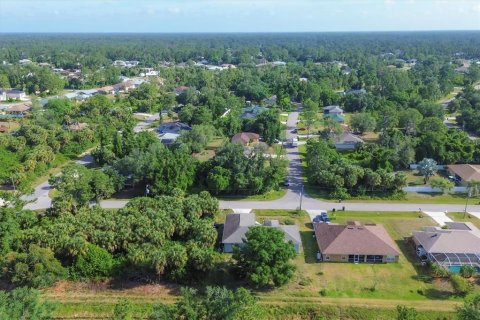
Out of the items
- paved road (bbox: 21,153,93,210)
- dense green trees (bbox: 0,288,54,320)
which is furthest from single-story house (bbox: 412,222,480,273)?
paved road (bbox: 21,153,93,210)

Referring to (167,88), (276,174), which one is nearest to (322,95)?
(167,88)

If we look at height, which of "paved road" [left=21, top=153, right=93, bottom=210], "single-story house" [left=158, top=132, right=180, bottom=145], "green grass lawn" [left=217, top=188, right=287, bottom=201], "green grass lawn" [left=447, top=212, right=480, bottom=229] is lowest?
"green grass lawn" [left=447, top=212, right=480, bottom=229]

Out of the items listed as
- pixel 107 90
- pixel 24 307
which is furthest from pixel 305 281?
pixel 107 90

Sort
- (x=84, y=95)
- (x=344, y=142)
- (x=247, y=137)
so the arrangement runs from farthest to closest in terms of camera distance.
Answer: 1. (x=84, y=95)
2. (x=247, y=137)
3. (x=344, y=142)

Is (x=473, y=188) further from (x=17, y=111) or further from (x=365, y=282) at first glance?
(x=17, y=111)

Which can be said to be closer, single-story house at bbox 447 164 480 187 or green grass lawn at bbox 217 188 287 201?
green grass lawn at bbox 217 188 287 201

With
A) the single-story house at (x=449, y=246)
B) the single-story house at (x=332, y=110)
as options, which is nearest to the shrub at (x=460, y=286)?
the single-story house at (x=449, y=246)

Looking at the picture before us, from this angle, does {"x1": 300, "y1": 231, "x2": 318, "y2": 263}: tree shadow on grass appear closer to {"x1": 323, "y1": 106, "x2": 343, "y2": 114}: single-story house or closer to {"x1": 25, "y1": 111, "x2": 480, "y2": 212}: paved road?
{"x1": 25, "y1": 111, "x2": 480, "y2": 212}: paved road
